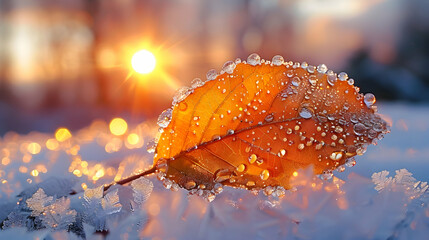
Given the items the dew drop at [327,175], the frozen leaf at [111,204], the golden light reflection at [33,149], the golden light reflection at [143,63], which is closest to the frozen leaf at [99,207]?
the frozen leaf at [111,204]

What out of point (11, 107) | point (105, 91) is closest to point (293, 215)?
point (105, 91)

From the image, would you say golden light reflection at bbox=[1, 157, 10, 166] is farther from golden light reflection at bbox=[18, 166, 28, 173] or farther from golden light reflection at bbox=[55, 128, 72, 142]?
golden light reflection at bbox=[55, 128, 72, 142]

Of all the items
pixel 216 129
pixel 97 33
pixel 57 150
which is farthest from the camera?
pixel 97 33

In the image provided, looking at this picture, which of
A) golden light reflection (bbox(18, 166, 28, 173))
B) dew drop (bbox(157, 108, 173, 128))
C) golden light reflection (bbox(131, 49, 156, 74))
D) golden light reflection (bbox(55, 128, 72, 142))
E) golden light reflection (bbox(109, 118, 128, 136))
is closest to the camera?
dew drop (bbox(157, 108, 173, 128))

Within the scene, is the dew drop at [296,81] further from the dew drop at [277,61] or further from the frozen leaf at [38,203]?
the frozen leaf at [38,203]

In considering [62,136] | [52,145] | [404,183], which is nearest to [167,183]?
[404,183]

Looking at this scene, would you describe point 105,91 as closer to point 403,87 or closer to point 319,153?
point 403,87

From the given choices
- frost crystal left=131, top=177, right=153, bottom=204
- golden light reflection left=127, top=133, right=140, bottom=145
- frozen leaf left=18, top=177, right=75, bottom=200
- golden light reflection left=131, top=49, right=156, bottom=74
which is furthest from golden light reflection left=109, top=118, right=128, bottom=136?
golden light reflection left=131, top=49, right=156, bottom=74
